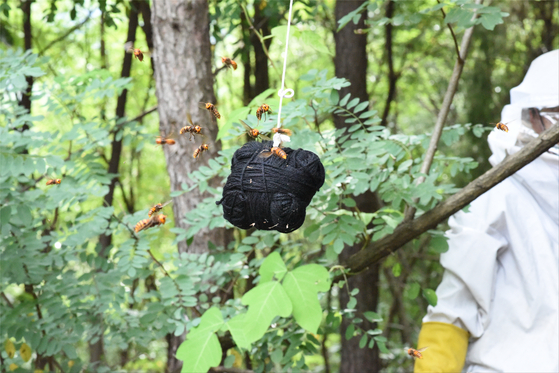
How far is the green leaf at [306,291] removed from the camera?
1304 mm

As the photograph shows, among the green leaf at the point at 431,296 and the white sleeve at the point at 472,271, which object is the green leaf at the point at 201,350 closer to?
the green leaf at the point at 431,296

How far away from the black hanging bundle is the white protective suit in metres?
0.99

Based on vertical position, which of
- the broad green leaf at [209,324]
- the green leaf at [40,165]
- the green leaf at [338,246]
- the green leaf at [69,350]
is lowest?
the green leaf at [69,350]

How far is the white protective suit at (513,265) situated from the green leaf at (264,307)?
2.49 feet

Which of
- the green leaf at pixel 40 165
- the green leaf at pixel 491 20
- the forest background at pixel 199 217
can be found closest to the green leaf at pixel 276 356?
the forest background at pixel 199 217

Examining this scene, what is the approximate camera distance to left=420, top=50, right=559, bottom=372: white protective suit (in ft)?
5.54

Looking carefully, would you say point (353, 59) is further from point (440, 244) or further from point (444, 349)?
point (444, 349)

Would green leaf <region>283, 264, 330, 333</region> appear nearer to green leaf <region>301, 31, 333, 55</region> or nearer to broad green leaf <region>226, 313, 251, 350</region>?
broad green leaf <region>226, 313, 251, 350</region>

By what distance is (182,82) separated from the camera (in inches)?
80.4

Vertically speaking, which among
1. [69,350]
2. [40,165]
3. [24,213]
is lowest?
[69,350]

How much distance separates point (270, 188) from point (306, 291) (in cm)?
51

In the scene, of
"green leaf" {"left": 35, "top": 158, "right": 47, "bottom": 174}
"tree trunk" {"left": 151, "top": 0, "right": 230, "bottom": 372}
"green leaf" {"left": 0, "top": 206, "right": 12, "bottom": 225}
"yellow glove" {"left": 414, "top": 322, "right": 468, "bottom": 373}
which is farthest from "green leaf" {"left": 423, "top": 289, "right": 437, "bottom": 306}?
"green leaf" {"left": 0, "top": 206, "right": 12, "bottom": 225}

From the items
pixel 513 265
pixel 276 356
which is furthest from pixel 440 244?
pixel 276 356

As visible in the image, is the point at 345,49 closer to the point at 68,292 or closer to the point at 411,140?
the point at 411,140
